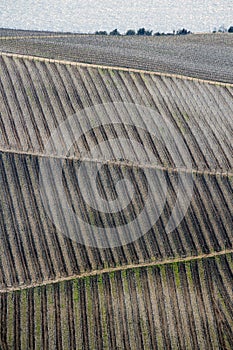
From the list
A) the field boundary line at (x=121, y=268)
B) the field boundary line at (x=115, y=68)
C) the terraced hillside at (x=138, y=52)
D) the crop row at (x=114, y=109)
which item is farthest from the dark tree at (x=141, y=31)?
the field boundary line at (x=121, y=268)

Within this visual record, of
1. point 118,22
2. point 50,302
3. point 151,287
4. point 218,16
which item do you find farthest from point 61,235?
point 218,16

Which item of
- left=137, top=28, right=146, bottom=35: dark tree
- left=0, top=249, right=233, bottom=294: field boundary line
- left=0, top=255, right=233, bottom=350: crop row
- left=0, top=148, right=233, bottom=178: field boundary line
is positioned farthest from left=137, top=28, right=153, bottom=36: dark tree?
left=0, top=255, right=233, bottom=350: crop row

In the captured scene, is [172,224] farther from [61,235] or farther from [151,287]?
[61,235]

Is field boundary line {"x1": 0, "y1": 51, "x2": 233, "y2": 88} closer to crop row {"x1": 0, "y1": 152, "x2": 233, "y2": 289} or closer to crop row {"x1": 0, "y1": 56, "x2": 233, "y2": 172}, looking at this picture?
crop row {"x1": 0, "y1": 56, "x2": 233, "y2": 172}

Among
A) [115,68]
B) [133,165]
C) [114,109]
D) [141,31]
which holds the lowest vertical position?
[133,165]

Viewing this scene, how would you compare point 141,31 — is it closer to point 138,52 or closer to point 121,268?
point 138,52

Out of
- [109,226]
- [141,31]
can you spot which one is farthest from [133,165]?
[141,31]

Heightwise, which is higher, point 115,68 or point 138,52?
point 138,52
